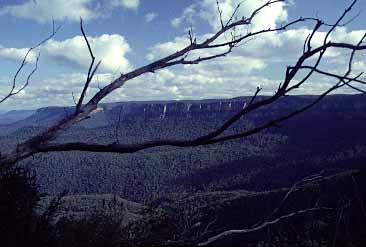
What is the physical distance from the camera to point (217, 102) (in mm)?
186375

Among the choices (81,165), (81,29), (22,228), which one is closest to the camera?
(81,29)

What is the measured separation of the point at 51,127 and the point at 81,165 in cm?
17109

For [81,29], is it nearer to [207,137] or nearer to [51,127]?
[51,127]

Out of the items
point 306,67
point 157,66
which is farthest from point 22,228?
point 306,67

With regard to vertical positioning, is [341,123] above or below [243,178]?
above

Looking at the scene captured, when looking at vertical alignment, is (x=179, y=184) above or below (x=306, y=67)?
below

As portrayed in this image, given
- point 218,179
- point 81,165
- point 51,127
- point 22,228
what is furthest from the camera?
point 81,165

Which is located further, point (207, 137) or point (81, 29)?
point (81, 29)

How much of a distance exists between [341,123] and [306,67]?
502 ft

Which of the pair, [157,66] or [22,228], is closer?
[157,66]

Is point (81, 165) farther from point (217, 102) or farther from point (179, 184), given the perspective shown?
point (217, 102)

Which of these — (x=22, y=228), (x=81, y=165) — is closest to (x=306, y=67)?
(x=22, y=228)

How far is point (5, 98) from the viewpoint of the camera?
12.1ft

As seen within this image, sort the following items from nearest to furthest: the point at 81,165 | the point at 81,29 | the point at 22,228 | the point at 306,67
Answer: the point at 306,67, the point at 81,29, the point at 22,228, the point at 81,165
